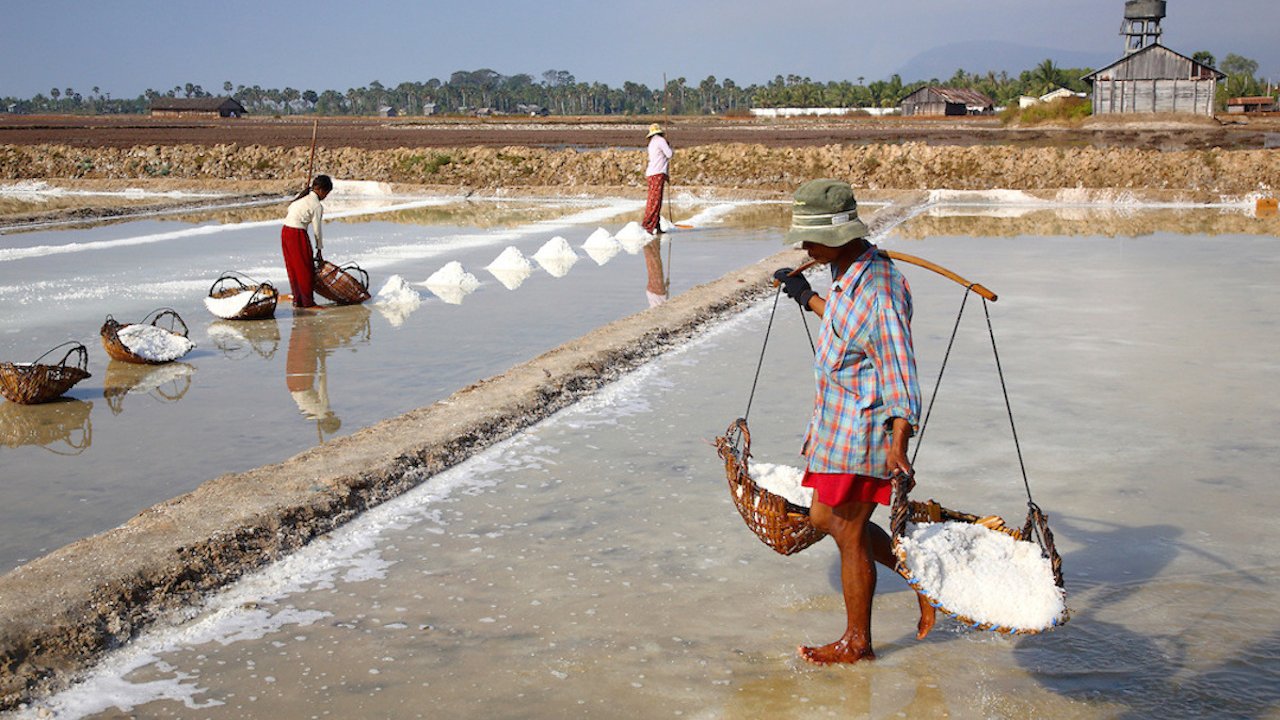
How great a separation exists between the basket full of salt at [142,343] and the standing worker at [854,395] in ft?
15.4

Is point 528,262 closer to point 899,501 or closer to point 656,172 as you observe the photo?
point 656,172

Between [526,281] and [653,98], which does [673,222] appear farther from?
[653,98]

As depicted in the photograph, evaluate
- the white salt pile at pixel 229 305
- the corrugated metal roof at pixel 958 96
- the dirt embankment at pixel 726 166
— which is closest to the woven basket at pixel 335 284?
the white salt pile at pixel 229 305

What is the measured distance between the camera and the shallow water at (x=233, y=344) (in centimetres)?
481

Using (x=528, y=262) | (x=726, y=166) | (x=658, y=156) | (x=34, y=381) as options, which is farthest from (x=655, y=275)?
(x=726, y=166)

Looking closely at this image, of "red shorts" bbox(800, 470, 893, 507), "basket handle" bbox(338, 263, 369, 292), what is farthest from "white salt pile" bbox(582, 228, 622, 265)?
"red shorts" bbox(800, 470, 893, 507)

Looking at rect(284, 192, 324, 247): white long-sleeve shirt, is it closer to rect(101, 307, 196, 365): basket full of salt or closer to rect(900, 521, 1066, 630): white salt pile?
rect(101, 307, 196, 365): basket full of salt

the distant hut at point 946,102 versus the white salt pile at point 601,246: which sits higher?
the distant hut at point 946,102

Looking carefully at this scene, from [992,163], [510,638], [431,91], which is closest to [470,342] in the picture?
[510,638]

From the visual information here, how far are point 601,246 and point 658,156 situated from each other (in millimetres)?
1535

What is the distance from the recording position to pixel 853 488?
9.43 feet

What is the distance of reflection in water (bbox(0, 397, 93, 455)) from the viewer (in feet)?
17.3

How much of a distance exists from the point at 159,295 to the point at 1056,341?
6524 mm

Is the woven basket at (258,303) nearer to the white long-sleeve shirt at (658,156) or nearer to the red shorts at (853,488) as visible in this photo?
the white long-sleeve shirt at (658,156)
